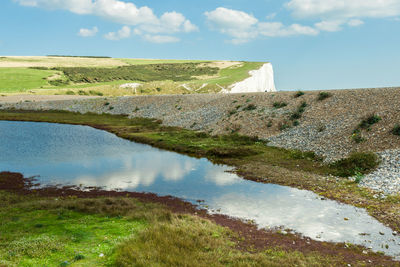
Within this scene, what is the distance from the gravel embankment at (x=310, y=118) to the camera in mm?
29078

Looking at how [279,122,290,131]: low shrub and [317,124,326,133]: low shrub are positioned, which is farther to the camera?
[279,122,290,131]: low shrub

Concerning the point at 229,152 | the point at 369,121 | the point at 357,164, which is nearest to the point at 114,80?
the point at 229,152

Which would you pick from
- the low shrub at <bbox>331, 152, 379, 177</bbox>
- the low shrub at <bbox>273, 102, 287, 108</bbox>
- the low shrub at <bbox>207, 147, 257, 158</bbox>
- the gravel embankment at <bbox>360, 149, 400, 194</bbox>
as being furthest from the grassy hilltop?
the gravel embankment at <bbox>360, 149, 400, 194</bbox>

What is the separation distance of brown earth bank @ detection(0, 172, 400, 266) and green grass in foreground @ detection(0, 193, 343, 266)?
2.09ft

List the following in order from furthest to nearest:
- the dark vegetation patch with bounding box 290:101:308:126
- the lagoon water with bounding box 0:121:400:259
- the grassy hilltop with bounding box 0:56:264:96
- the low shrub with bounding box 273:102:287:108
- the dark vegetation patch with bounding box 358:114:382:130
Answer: the grassy hilltop with bounding box 0:56:264:96, the low shrub with bounding box 273:102:287:108, the dark vegetation patch with bounding box 290:101:308:126, the dark vegetation patch with bounding box 358:114:382:130, the lagoon water with bounding box 0:121:400:259

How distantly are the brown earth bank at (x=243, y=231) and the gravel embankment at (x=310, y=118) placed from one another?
9.80 metres

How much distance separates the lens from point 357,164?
85.6 feet

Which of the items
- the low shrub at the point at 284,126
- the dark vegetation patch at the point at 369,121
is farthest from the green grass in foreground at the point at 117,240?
the low shrub at the point at 284,126

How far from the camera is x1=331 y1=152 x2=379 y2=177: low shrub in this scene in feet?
83.5

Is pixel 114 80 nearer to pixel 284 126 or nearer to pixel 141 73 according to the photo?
pixel 141 73

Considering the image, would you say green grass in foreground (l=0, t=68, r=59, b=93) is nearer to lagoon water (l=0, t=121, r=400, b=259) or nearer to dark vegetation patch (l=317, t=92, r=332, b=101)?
lagoon water (l=0, t=121, r=400, b=259)

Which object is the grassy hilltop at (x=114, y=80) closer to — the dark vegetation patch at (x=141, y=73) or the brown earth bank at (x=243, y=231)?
the dark vegetation patch at (x=141, y=73)

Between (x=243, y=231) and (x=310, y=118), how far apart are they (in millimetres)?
28130

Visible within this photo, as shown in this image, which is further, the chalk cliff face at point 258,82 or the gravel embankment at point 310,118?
the chalk cliff face at point 258,82
